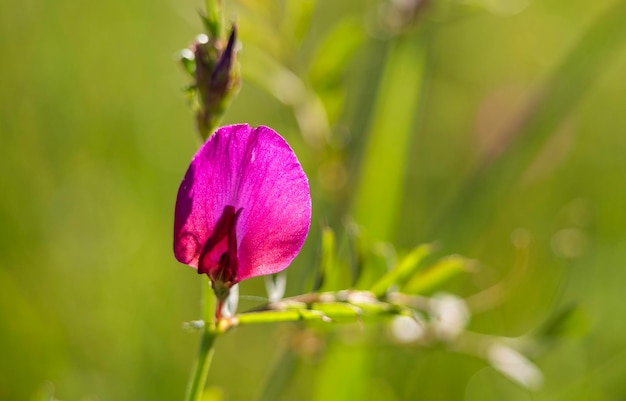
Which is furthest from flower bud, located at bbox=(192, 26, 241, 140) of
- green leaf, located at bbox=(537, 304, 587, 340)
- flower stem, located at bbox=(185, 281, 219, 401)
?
green leaf, located at bbox=(537, 304, 587, 340)

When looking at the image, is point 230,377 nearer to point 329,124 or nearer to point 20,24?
point 329,124

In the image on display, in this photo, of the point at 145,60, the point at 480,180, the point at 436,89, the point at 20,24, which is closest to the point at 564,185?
the point at 436,89

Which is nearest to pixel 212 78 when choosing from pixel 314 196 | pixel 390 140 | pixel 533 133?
pixel 390 140

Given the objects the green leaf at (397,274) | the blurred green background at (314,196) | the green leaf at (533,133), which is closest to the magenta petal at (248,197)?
the green leaf at (397,274)

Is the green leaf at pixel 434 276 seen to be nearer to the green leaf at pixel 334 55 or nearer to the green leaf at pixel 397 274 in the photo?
the green leaf at pixel 397 274

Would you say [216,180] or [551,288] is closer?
[216,180]

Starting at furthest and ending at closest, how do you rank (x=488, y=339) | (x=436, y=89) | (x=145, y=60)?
(x=436, y=89) → (x=145, y=60) → (x=488, y=339)

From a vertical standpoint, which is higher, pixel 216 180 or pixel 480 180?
pixel 480 180
